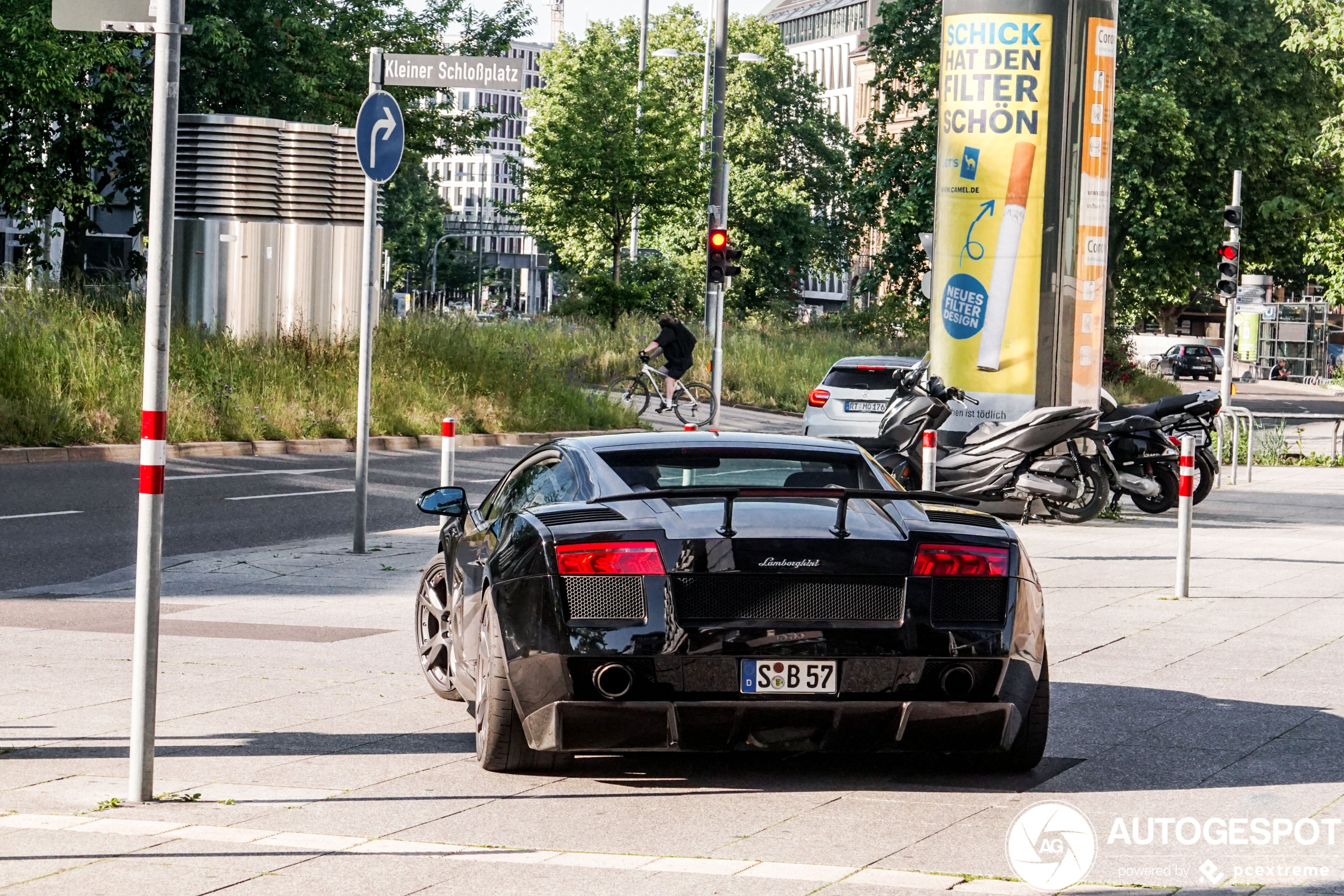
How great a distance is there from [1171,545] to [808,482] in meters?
9.59

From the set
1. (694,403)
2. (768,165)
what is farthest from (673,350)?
(768,165)

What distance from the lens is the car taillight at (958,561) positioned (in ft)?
20.0

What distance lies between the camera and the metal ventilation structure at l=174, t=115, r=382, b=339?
84.9 ft

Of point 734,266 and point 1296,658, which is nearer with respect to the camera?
point 1296,658

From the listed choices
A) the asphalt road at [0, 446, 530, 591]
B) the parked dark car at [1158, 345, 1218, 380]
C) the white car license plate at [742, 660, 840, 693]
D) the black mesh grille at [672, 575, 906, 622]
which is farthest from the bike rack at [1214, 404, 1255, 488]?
the parked dark car at [1158, 345, 1218, 380]

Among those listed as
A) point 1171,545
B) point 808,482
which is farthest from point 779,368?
point 808,482

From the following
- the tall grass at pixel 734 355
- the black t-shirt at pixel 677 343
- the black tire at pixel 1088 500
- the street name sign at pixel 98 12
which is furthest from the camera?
the tall grass at pixel 734 355

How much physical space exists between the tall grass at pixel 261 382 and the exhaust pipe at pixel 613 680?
51.3 ft

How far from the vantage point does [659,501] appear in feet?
20.9

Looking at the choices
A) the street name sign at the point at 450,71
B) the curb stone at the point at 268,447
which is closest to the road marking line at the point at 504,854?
the street name sign at the point at 450,71

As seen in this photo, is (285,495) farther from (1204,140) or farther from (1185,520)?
(1204,140)

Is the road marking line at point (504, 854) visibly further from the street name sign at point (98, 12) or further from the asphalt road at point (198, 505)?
the asphalt road at point (198, 505)

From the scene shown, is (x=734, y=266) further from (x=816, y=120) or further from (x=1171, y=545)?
(x=816, y=120)

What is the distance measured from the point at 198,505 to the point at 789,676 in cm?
1188
